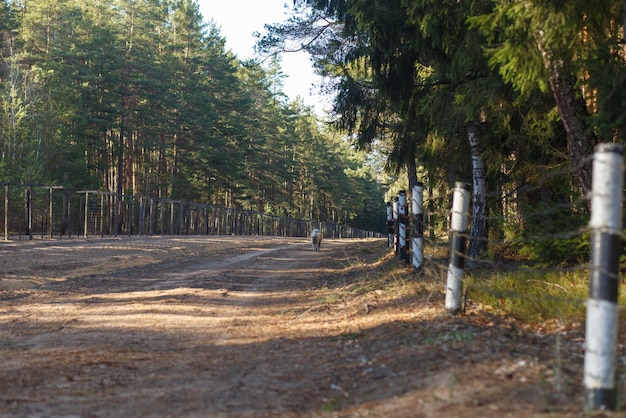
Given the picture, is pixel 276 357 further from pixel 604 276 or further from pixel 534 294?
pixel 534 294

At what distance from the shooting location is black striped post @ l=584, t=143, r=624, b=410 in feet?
12.1

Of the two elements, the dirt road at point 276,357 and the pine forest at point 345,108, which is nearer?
the dirt road at point 276,357

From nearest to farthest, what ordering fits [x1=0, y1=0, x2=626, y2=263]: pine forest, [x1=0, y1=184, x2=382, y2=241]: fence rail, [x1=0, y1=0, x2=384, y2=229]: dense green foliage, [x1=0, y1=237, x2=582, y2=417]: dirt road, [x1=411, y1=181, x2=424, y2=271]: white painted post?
1. [x1=0, y1=237, x2=582, y2=417]: dirt road
2. [x1=0, y1=0, x2=626, y2=263]: pine forest
3. [x1=411, y1=181, x2=424, y2=271]: white painted post
4. [x1=0, y1=184, x2=382, y2=241]: fence rail
5. [x1=0, y1=0, x2=384, y2=229]: dense green foliage

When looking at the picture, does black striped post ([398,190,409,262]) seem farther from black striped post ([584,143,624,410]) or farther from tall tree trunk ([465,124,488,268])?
black striped post ([584,143,624,410])

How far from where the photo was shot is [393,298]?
27.9 feet

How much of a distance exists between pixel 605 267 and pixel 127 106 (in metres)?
53.6

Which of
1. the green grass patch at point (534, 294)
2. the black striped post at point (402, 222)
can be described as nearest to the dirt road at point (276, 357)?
the green grass patch at point (534, 294)

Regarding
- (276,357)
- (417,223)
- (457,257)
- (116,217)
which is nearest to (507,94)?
(417,223)

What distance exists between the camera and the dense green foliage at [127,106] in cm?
4631

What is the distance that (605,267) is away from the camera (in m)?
3.76

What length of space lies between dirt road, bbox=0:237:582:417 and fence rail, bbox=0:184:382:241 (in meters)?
20.7

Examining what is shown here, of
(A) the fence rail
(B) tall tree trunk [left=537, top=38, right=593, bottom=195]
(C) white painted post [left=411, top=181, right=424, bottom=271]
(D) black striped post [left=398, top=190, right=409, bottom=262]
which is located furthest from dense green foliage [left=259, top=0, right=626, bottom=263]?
(A) the fence rail

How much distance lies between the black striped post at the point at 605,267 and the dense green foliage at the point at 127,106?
3420 cm

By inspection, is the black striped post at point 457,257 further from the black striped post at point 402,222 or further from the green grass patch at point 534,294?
the black striped post at point 402,222
